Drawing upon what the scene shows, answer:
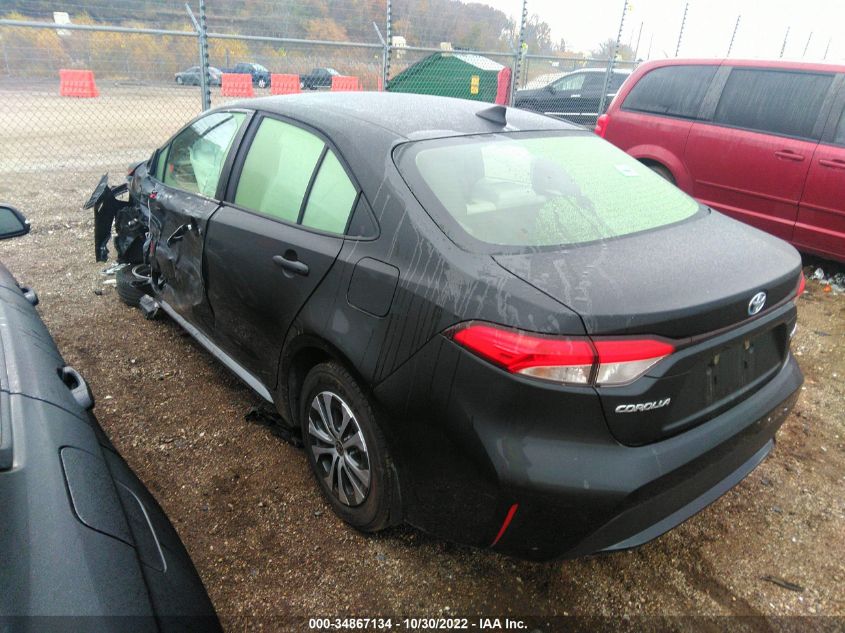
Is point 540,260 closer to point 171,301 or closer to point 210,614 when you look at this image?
point 210,614

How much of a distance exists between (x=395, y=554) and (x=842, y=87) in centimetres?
525

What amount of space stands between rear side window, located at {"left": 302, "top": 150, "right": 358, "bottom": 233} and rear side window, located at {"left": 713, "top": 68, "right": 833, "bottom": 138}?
452 centimetres

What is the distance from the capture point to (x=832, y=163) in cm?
466

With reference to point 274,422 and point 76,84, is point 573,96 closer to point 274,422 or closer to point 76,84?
point 274,422

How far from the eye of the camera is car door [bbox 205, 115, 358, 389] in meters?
2.26

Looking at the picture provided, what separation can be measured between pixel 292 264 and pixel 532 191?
3.33 ft

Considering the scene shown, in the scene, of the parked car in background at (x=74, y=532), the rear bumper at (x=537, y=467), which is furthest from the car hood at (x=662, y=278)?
the parked car in background at (x=74, y=532)

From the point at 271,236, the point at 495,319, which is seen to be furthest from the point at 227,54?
the point at 495,319

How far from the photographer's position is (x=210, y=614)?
4.19 feet

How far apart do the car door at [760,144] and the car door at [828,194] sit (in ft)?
0.23

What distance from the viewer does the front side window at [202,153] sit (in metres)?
3.04

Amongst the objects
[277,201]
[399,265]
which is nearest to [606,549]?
[399,265]

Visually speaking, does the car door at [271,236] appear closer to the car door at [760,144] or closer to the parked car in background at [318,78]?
the car door at [760,144]

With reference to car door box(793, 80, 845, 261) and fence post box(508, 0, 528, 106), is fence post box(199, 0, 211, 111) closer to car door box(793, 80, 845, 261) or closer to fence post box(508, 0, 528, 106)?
fence post box(508, 0, 528, 106)
